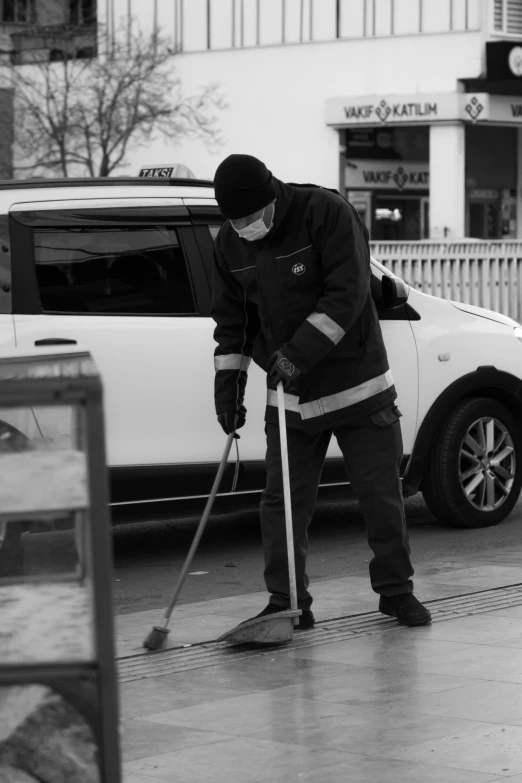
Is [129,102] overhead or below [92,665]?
overhead

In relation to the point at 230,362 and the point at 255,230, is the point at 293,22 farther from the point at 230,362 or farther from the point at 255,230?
the point at 255,230

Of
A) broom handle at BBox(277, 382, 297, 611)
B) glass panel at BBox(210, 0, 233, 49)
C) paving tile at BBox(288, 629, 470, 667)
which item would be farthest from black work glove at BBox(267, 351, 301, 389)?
glass panel at BBox(210, 0, 233, 49)

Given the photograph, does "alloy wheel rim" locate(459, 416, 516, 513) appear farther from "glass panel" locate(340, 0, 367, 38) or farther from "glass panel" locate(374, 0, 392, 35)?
"glass panel" locate(340, 0, 367, 38)

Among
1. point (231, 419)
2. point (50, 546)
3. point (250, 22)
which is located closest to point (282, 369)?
point (231, 419)

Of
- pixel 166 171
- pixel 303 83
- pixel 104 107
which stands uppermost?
pixel 303 83

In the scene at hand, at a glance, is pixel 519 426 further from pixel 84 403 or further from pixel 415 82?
pixel 415 82

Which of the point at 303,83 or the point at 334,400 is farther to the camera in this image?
the point at 303,83

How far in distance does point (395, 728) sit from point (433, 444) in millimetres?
3915

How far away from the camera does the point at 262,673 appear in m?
5.25

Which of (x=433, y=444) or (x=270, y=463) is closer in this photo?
(x=270, y=463)

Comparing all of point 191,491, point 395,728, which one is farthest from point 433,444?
point 395,728

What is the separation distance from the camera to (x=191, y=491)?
7.43m

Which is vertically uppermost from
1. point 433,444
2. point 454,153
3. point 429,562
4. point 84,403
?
point 454,153

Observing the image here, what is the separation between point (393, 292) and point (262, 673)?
2.90 m
